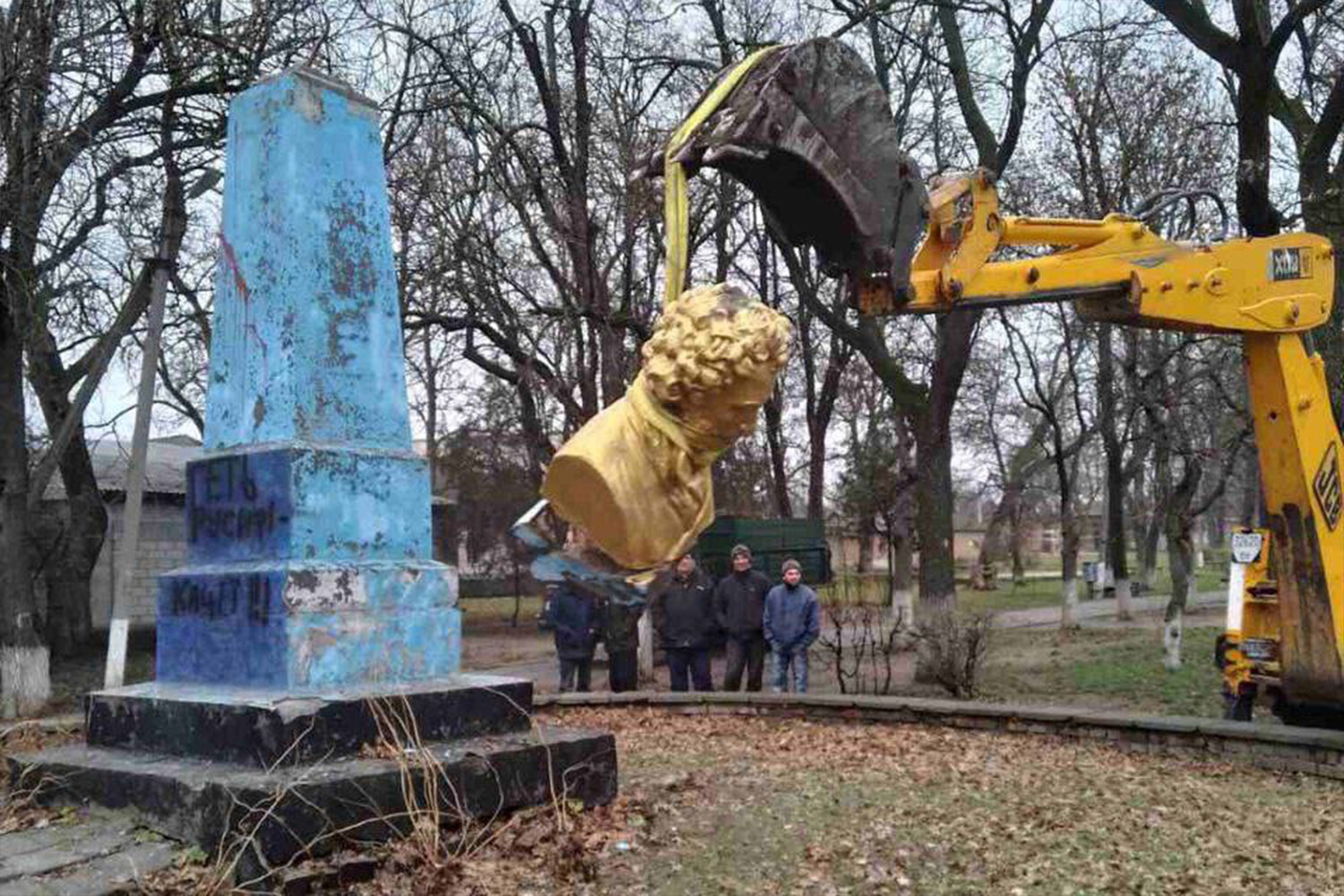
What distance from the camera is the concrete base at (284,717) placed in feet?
15.4

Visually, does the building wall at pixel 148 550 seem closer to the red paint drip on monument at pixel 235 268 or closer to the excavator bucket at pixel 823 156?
the red paint drip on monument at pixel 235 268

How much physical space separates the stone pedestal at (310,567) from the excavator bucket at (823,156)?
2.75m

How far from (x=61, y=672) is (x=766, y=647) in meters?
11.3

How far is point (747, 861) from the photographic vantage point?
498 cm

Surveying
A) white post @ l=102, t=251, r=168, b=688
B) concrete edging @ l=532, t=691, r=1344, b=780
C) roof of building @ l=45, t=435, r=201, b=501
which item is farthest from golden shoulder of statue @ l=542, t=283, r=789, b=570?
roof of building @ l=45, t=435, r=201, b=501

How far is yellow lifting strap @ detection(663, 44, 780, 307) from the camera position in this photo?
2.63 meters

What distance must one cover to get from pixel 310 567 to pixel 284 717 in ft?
2.35

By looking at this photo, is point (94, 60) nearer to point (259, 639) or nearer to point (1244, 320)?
point (259, 639)

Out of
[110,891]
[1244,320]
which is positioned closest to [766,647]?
[1244,320]

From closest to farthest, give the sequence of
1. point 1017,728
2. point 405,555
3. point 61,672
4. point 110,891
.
A: point 110,891
point 405,555
point 1017,728
point 61,672

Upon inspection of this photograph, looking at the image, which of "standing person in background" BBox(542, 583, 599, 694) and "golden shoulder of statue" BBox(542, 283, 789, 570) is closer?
"golden shoulder of statue" BBox(542, 283, 789, 570)

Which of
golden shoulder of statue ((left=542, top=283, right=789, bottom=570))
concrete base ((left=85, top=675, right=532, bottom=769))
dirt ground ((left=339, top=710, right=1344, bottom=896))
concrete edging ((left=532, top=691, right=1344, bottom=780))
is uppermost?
golden shoulder of statue ((left=542, top=283, right=789, bottom=570))

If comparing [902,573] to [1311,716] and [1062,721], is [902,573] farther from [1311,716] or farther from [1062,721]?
[1311,716]

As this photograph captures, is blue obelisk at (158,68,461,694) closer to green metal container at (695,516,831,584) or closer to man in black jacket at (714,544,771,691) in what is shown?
man in black jacket at (714,544,771,691)
